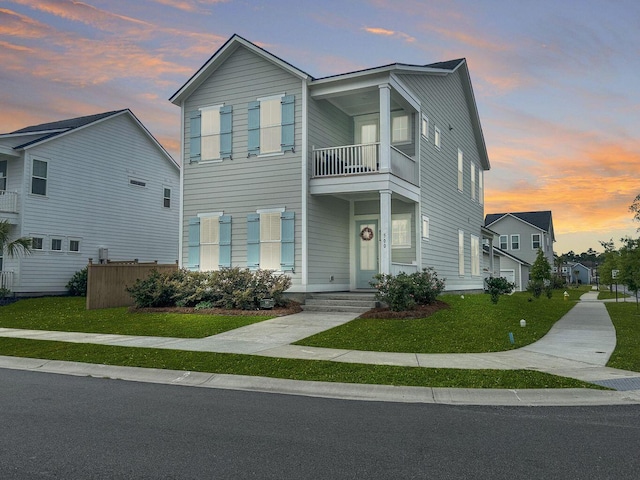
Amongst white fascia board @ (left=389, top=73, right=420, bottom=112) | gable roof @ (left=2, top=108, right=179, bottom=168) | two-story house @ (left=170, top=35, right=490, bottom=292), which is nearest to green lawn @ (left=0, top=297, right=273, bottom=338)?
two-story house @ (left=170, top=35, right=490, bottom=292)

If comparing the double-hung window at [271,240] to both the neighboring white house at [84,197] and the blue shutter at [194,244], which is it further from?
the neighboring white house at [84,197]

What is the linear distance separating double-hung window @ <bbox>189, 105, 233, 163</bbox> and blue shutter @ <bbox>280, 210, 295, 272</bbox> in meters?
3.56

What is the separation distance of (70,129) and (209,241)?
11.7 meters

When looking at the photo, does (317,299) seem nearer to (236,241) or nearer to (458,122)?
(236,241)

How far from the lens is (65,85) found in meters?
22.4

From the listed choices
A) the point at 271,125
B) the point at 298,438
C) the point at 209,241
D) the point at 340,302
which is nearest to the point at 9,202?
the point at 209,241

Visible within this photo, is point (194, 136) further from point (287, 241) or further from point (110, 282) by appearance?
point (110, 282)

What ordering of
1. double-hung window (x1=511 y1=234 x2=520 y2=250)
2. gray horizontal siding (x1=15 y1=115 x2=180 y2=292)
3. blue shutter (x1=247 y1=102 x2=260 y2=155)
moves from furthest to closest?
double-hung window (x1=511 y1=234 x2=520 y2=250), gray horizontal siding (x1=15 y1=115 x2=180 y2=292), blue shutter (x1=247 y1=102 x2=260 y2=155)

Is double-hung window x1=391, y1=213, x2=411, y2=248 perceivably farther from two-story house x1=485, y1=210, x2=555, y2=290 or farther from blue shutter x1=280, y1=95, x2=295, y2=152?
two-story house x1=485, y1=210, x2=555, y2=290

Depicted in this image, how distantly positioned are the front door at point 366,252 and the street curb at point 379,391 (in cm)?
1194

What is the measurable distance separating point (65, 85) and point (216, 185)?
8.49 m

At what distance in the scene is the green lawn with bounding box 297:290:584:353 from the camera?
1075 centimetres

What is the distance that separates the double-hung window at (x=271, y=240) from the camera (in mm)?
18078

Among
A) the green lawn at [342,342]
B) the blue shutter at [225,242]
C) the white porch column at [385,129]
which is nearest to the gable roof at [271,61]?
the white porch column at [385,129]
